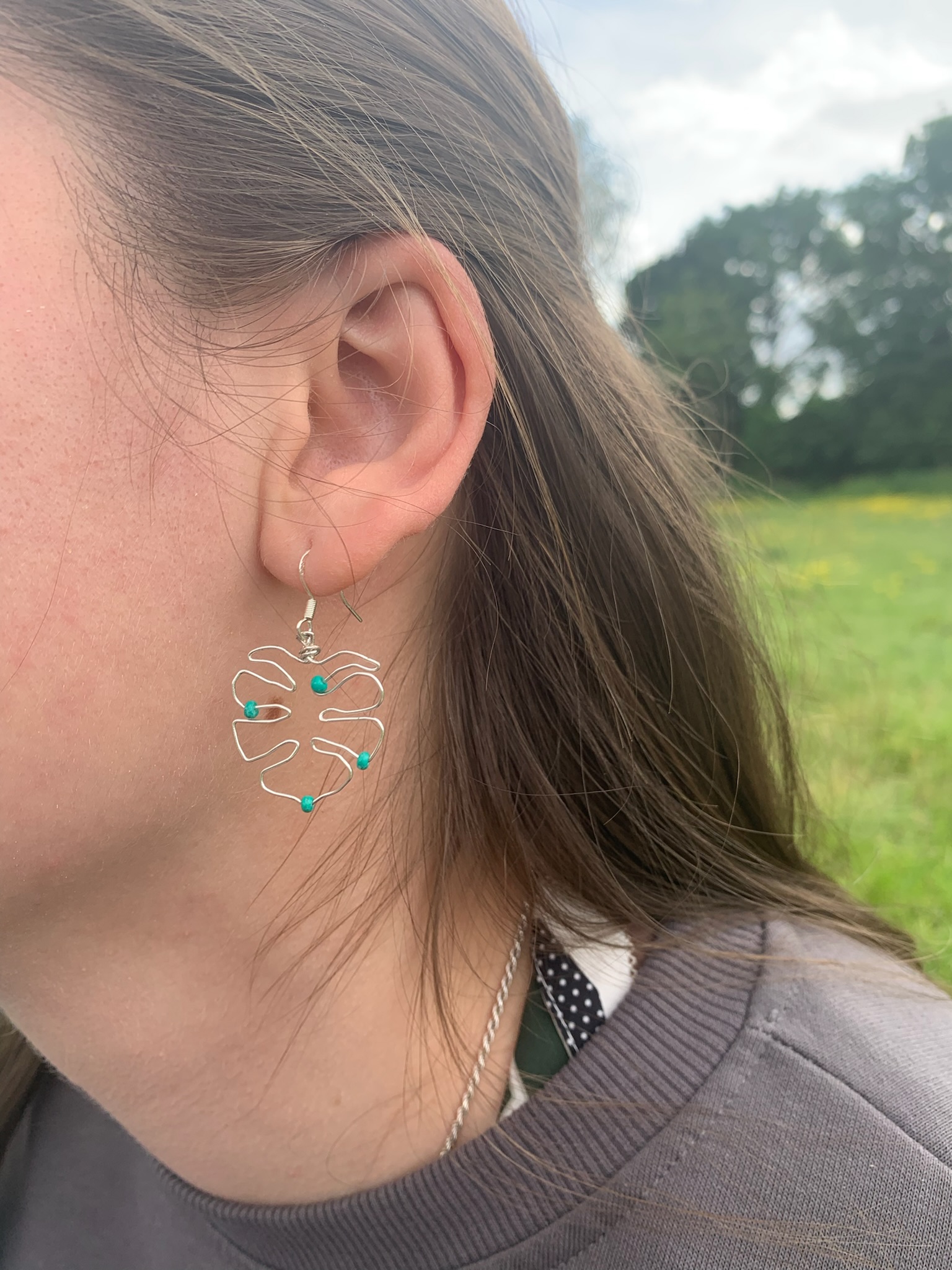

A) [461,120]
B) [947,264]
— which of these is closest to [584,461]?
[461,120]

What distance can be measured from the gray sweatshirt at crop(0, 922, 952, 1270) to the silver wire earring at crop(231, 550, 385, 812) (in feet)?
1.39

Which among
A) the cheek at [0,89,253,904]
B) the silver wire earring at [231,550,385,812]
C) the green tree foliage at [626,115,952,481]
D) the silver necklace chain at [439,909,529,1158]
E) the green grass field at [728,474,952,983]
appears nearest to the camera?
the cheek at [0,89,253,904]

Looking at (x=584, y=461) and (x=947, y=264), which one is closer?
(x=584, y=461)

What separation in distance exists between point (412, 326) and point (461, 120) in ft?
0.77

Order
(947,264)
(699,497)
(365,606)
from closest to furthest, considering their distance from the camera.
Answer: (365,606), (699,497), (947,264)

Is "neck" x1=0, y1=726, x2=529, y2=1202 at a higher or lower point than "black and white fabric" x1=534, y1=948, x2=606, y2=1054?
higher

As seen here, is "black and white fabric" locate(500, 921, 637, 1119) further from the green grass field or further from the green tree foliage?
the green tree foliage

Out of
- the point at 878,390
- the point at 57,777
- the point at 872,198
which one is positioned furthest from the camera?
the point at 872,198

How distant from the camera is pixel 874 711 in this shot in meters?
3.71

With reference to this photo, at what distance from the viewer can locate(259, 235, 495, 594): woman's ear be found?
82cm

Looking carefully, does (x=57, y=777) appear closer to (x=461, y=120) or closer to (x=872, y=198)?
(x=461, y=120)

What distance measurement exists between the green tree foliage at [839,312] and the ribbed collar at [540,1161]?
1188 centimetres

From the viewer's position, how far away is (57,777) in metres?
0.77

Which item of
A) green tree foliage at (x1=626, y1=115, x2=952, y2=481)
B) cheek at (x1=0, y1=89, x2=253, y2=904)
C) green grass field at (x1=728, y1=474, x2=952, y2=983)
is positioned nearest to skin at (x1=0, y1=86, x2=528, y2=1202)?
cheek at (x1=0, y1=89, x2=253, y2=904)
